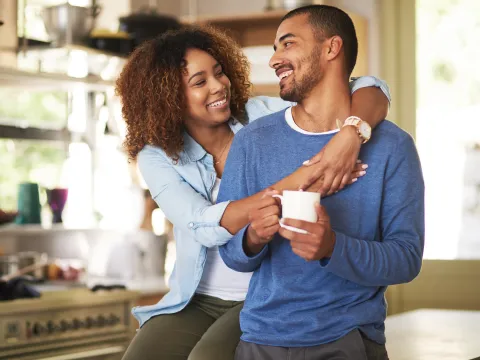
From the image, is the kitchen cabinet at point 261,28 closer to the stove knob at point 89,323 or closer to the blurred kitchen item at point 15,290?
the stove knob at point 89,323

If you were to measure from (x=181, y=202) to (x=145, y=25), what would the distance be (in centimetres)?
173

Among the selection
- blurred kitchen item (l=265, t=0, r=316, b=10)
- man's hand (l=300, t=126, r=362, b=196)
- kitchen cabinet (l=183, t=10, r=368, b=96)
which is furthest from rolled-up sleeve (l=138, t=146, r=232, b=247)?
blurred kitchen item (l=265, t=0, r=316, b=10)

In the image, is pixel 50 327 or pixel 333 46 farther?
pixel 50 327

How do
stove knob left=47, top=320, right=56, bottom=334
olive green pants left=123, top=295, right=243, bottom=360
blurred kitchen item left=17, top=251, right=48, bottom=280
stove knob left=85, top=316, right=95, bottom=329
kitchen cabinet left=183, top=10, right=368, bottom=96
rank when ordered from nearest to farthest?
olive green pants left=123, top=295, right=243, bottom=360
stove knob left=47, top=320, right=56, bottom=334
stove knob left=85, top=316, right=95, bottom=329
blurred kitchen item left=17, top=251, right=48, bottom=280
kitchen cabinet left=183, top=10, right=368, bottom=96

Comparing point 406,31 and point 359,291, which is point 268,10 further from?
point 359,291

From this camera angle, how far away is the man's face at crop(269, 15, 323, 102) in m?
1.75

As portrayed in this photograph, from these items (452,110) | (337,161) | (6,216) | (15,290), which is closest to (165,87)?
(337,161)

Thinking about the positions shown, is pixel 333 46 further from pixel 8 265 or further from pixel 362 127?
pixel 8 265

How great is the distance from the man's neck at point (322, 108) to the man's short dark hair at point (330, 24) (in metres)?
0.07

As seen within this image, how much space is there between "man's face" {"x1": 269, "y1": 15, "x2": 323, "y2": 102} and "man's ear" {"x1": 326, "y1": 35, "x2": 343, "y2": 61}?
0.02 metres

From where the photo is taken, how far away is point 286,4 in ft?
15.1

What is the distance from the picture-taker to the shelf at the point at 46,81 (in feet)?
10.9

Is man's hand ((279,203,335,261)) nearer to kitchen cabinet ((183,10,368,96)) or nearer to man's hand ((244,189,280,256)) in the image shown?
man's hand ((244,189,280,256))

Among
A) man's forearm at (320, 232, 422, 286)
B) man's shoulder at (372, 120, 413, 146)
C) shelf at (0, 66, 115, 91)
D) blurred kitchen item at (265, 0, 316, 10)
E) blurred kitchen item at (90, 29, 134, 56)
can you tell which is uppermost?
blurred kitchen item at (265, 0, 316, 10)
